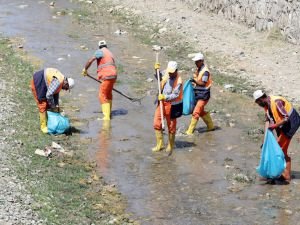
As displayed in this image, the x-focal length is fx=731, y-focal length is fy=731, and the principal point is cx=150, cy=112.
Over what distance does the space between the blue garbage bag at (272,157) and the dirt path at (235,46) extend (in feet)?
16.8

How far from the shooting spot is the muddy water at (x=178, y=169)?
394 inches

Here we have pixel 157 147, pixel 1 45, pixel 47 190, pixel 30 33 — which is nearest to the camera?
pixel 47 190

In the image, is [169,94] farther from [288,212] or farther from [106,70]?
[288,212]

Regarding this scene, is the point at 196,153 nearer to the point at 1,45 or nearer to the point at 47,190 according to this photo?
the point at 47,190

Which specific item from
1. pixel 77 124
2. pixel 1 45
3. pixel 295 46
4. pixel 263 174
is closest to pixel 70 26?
pixel 1 45

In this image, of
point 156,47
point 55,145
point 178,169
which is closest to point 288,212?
point 178,169

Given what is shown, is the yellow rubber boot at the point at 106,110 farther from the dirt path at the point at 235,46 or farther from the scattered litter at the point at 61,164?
the dirt path at the point at 235,46

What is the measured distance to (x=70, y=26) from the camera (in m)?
24.2

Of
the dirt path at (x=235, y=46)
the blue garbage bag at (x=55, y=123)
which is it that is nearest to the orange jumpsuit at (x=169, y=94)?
the blue garbage bag at (x=55, y=123)

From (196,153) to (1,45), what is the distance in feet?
32.6

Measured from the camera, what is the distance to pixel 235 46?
19.9 metres

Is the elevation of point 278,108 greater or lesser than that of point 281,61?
greater

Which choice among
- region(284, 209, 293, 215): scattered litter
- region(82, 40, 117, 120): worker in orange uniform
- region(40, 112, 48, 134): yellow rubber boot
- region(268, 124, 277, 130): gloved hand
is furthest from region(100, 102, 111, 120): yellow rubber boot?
region(284, 209, 293, 215): scattered litter

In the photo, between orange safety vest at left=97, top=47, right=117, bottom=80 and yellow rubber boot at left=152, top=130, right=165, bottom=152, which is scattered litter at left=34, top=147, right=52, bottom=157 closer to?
yellow rubber boot at left=152, top=130, right=165, bottom=152
